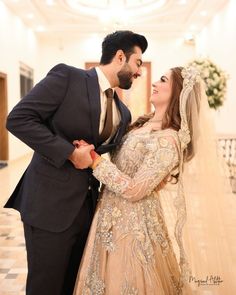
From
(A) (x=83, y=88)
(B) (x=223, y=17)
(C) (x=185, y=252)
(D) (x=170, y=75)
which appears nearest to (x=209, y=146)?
(D) (x=170, y=75)

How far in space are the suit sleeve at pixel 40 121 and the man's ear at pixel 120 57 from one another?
13.2 inches

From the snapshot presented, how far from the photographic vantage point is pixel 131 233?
6.16 feet

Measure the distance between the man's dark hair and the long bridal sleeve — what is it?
0.48 m

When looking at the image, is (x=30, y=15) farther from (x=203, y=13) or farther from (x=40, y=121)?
(x=40, y=121)

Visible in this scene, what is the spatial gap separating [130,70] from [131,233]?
82 cm

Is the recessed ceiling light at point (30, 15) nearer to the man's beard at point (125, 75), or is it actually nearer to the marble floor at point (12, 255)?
the marble floor at point (12, 255)

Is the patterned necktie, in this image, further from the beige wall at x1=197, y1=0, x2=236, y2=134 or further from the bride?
the beige wall at x1=197, y1=0, x2=236, y2=134

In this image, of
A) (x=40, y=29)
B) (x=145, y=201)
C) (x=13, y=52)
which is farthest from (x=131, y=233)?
(x=40, y=29)

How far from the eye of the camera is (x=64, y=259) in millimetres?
1806

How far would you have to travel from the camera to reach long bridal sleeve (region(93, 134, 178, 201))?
175cm

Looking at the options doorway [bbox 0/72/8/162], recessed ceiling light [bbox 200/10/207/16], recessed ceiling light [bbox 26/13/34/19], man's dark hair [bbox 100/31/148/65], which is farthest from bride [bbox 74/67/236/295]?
recessed ceiling light [bbox 26/13/34/19]

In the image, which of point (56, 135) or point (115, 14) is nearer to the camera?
point (56, 135)

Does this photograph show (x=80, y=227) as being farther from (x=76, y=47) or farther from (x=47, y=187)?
Answer: (x=76, y=47)

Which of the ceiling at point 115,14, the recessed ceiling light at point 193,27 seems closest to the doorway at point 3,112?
the ceiling at point 115,14
